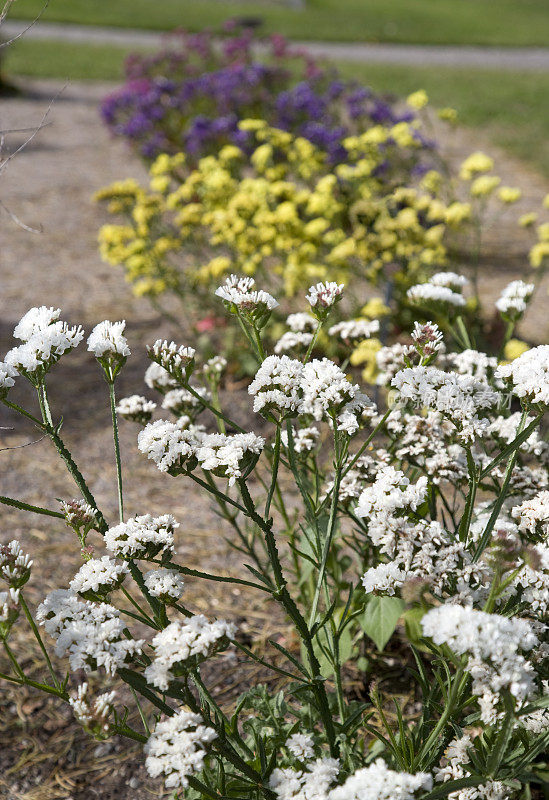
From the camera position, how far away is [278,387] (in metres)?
1.48

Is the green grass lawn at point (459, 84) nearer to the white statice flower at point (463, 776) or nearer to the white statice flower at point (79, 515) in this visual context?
the white statice flower at point (463, 776)

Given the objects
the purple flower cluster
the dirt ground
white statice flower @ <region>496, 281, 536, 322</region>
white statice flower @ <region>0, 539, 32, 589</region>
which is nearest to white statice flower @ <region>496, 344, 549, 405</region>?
white statice flower @ <region>496, 281, 536, 322</region>

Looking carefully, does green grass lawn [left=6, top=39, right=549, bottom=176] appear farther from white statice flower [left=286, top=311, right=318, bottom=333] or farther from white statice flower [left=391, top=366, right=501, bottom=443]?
white statice flower [left=391, top=366, right=501, bottom=443]

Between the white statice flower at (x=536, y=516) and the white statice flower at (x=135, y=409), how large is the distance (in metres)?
0.96

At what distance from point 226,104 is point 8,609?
23.4 feet

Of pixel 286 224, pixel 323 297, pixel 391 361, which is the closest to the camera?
pixel 323 297

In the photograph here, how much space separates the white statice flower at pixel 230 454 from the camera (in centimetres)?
136

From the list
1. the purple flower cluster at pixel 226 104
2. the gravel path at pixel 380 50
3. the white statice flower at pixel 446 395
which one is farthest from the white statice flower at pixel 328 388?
the gravel path at pixel 380 50

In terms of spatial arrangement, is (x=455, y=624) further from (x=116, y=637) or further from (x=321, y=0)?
(x=321, y=0)

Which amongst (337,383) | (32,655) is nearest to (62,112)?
(32,655)

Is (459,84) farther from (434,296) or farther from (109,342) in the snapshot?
(109,342)

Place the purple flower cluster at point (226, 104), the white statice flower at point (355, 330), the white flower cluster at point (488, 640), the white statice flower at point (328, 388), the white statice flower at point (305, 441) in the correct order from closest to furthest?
1. the white flower cluster at point (488, 640)
2. the white statice flower at point (328, 388)
3. the white statice flower at point (305, 441)
4. the white statice flower at point (355, 330)
5. the purple flower cluster at point (226, 104)

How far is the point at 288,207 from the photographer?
3600 millimetres

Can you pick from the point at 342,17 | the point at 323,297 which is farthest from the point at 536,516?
the point at 342,17
